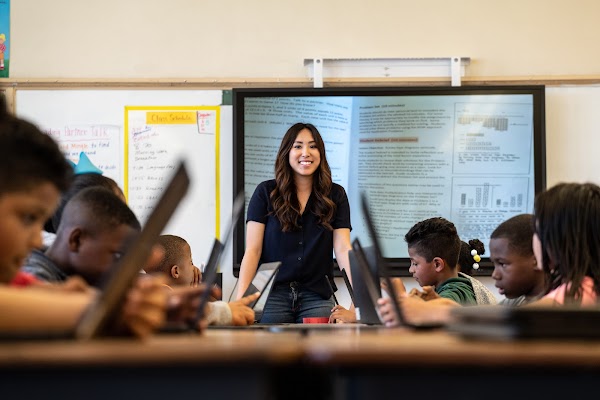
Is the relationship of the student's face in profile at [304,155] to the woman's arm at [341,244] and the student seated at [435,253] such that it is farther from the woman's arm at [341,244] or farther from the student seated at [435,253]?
the student seated at [435,253]

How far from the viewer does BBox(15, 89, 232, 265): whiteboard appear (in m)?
5.04

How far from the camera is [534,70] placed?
201 inches

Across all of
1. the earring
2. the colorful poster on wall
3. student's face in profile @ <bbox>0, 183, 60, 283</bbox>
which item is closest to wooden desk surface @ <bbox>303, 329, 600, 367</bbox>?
student's face in profile @ <bbox>0, 183, 60, 283</bbox>

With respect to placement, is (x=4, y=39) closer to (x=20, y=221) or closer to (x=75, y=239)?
(x=75, y=239)

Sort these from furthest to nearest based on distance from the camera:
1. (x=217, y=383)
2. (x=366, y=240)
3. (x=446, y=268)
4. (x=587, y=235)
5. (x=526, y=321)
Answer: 1. (x=366, y=240)
2. (x=446, y=268)
3. (x=587, y=235)
4. (x=526, y=321)
5. (x=217, y=383)

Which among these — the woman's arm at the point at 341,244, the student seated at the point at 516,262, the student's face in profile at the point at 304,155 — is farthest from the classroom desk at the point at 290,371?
the student's face in profile at the point at 304,155

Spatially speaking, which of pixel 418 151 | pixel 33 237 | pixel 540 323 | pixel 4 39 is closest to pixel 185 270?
pixel 418 151

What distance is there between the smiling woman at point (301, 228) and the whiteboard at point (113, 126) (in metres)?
0.67

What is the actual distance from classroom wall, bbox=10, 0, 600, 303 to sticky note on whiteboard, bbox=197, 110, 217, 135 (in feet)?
0.68

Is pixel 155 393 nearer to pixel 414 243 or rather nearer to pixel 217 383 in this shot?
pixel 217 383

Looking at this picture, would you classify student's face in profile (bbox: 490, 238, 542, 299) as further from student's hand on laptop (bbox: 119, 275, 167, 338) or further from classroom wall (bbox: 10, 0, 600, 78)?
classroom wall (bbox: 10, 0, 600, 78)

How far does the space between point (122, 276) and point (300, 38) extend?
13.3ft

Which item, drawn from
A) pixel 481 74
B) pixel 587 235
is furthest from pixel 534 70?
pixel 587 235

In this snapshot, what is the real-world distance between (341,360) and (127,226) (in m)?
1.30
